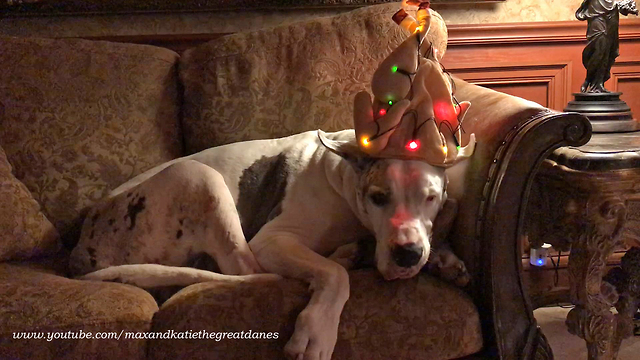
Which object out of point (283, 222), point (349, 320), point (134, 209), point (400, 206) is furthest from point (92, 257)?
point (400, 206)

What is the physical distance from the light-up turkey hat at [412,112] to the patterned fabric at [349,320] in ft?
1.04

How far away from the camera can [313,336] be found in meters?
1.12

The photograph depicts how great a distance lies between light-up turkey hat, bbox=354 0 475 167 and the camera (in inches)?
50.1

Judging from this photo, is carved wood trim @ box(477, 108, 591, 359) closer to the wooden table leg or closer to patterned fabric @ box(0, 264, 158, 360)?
the wooden table leg

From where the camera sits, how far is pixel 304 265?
1312 millimetres

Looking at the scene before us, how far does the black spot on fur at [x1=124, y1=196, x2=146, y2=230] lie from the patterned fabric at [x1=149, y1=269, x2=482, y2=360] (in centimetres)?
33

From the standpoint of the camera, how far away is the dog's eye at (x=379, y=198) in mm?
1282

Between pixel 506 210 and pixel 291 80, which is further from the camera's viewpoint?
pixel 291 80

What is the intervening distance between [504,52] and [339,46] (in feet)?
3.06

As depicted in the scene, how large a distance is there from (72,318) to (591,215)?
1316mm

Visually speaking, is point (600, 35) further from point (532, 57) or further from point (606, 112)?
point (532, 57)

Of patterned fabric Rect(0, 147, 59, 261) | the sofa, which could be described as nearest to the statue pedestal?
the sofa

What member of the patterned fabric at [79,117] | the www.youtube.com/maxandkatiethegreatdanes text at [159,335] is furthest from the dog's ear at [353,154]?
the patterned fabric at [79,117]

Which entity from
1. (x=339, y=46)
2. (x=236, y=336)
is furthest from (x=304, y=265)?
(x=339, y=46)
